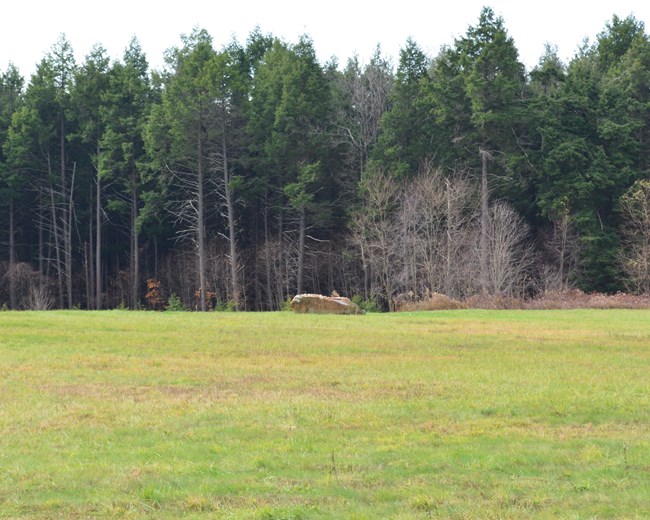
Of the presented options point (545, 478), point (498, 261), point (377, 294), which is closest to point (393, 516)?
point (545, 478)

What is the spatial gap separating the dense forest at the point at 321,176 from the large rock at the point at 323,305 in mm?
15635

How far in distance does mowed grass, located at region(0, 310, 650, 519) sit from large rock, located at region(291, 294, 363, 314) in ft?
49.2

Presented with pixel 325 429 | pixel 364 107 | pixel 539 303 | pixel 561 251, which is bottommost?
pixel 325 429

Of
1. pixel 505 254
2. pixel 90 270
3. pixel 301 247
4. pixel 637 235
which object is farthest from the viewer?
pixel 90 270

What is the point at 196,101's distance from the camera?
63500 millimetres

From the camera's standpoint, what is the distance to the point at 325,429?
515 inches

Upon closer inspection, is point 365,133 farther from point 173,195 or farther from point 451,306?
point 451,306

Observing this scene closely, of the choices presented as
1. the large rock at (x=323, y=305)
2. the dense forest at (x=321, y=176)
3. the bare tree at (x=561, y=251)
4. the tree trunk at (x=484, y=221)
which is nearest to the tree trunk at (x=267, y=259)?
the dense forest at (x=321, y=176)

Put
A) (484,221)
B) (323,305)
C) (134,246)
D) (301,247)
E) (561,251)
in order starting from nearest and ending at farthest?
(323,305) < (484,221) < (561,251) < (301,247) < (134,246)

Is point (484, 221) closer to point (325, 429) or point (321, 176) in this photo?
point (321, 176)

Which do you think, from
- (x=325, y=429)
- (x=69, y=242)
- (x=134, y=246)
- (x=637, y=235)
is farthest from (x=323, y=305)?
(x=69, y=242)

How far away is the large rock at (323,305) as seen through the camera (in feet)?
137

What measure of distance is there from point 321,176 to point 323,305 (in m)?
27.5

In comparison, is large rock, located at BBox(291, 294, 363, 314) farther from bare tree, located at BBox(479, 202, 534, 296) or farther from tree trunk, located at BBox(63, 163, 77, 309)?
tree trunk, located at BBox(63, 163, 77, 309)
